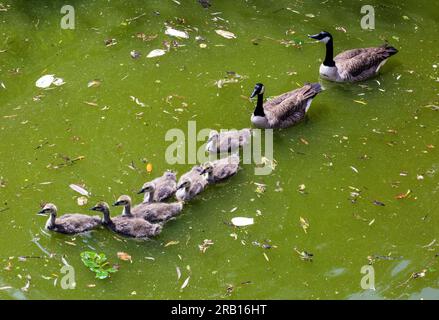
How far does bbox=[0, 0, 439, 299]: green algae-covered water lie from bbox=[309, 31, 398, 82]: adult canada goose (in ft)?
0.50

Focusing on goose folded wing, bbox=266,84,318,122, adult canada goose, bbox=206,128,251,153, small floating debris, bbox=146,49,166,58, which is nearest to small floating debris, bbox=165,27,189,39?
small floating debris, bbox=146,49,166,58

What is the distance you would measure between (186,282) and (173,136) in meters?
2.31

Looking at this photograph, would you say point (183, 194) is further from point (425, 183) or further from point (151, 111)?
point (425, 183)

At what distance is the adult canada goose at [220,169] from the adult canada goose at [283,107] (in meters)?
0.97

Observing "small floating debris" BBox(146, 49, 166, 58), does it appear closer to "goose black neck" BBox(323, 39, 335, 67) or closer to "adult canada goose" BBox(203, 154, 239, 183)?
"goose black neck" BBox(323, 39, 335, 67)

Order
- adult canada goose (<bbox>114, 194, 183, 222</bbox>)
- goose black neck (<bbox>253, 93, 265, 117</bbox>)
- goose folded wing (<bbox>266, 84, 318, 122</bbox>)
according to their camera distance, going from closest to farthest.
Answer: adult canada goose (<bbox>114, 194, 183, 222</bbox>) → goose black neck (<bbox>253, 93, 265, 117</bbox>) → goose folded wing (<bbox>266, 84, 318, 122</bbox>)

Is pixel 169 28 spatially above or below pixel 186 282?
above

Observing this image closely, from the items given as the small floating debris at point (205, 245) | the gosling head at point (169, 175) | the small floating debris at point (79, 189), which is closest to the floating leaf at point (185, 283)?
the small floating debris at point (205, 245)

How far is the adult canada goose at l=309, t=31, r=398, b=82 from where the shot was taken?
383 inches

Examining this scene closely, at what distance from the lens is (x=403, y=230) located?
7.61 m

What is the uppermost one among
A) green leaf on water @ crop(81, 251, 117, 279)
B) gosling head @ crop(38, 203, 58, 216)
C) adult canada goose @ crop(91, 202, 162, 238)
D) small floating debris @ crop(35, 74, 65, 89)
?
small floating debris @ crop(35, 74, 65, 89)

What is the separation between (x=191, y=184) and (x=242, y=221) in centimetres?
71

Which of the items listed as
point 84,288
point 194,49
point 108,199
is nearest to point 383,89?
point 194,49
